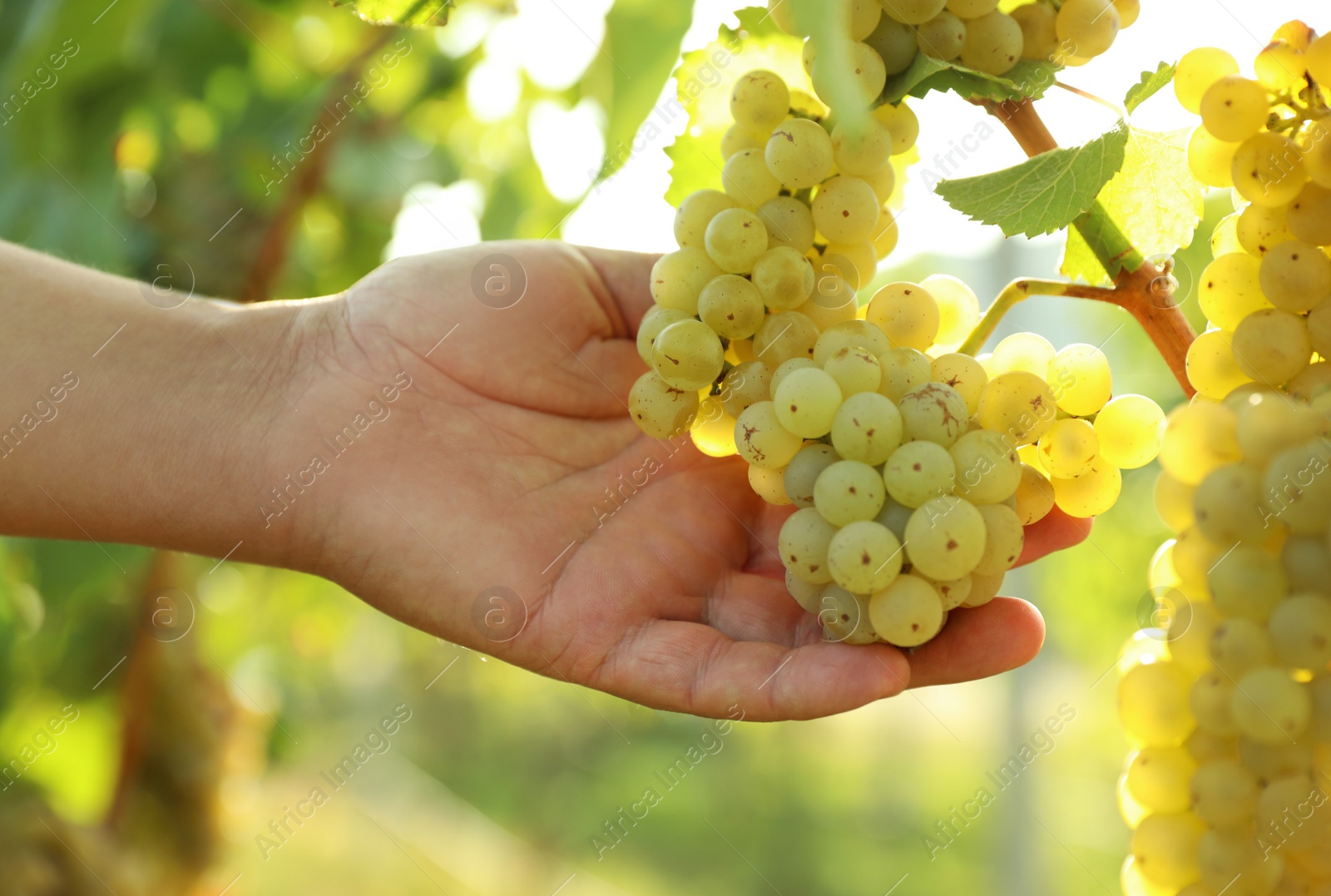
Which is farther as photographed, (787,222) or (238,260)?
(238,260)

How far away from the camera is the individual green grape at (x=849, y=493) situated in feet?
1.72

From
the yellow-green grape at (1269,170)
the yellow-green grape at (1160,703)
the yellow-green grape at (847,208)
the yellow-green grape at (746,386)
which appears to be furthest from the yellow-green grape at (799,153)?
the yellow-green grape at (1160,703)

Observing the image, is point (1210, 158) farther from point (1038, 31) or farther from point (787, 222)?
point (787, 222)

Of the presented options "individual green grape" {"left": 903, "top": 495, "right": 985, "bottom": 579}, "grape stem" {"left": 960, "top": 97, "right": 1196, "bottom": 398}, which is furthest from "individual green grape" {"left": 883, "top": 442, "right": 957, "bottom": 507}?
"grape stem" {"left": 960, "top": 97, "right": 1196, "bottom": 398}

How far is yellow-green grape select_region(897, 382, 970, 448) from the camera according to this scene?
0.53 metres

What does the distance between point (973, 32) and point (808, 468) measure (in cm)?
27

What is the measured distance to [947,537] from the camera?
50 centimetres

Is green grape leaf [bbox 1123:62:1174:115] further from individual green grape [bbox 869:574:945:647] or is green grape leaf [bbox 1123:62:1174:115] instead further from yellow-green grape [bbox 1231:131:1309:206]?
individual green grape [bbox 869:574:945:647]

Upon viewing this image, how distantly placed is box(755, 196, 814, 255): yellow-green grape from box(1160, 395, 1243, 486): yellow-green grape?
244mm

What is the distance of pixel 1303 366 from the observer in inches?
18.0

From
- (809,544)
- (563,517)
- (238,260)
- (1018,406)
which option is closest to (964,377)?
(1018,406)

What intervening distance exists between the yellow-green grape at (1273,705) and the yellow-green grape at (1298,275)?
7.1 inches

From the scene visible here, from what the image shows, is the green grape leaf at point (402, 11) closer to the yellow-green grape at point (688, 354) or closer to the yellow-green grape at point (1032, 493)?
the yellow-green grape at point (688, 354)

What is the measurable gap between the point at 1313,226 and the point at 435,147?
50.8 inches
